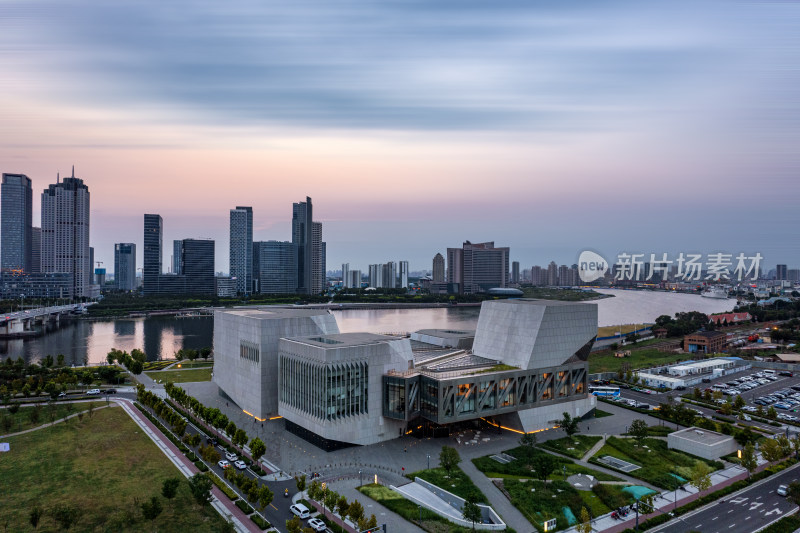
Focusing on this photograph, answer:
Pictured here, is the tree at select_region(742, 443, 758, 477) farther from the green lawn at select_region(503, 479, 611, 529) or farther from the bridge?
the bridge

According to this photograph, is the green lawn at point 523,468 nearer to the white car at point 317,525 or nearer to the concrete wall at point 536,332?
the concrete wall at point 536,332

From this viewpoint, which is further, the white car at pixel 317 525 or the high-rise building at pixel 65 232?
the high-rise building at pixel 65 232

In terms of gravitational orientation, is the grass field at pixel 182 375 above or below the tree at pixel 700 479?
→ below

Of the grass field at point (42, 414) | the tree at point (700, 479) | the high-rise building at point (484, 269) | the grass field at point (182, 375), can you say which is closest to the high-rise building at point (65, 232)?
the grass field at point (182, 375)

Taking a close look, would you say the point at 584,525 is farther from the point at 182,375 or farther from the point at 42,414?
the point at 182,375

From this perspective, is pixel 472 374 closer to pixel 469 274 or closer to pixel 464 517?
pixel 464 517

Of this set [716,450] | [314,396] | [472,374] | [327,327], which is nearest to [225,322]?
[327,327]
